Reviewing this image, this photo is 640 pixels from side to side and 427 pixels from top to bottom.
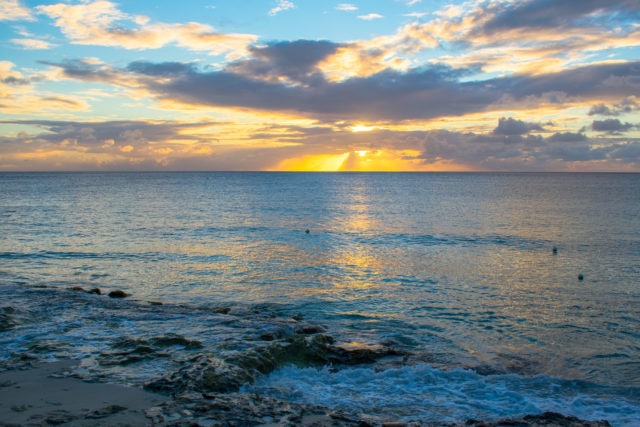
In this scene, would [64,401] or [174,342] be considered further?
[174,342]

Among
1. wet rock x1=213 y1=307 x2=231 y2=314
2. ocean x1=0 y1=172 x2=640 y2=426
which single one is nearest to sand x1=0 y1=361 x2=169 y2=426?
ocean x1=0 y1=172 x2=640 y2=426

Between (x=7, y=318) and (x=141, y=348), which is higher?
(x=7, y=318)

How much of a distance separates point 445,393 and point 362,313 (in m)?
8.37

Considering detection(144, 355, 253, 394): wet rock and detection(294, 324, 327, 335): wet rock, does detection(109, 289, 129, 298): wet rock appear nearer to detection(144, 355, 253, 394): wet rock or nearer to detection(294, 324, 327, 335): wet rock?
detection(294, 324, 327, 335): wet rock

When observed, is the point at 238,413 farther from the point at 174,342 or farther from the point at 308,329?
the point at 308,329

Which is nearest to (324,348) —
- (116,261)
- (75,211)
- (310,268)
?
(310,268)

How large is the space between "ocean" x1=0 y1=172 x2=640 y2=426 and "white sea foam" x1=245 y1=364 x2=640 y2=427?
6 centimetres

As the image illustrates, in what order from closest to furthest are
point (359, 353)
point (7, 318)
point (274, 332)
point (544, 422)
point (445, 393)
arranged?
point (544, 422) → point (445, 393) → point (359, 353) → point (274, 332) → point (7, 318)

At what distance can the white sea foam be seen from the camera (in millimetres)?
10875

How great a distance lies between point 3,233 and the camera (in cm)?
4284

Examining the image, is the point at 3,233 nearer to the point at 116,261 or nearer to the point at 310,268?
the point at 116,261

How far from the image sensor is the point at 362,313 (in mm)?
20141

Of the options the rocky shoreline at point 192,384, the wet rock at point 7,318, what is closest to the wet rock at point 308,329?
the rocky shoreline at point 192,384

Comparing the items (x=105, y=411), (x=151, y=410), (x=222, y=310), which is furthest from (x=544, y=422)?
(x=222, y=310)
